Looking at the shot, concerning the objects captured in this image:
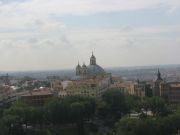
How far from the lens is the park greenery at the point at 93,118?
4638 centimetres

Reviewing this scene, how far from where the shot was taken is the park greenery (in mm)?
46375

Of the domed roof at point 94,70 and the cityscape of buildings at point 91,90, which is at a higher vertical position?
the domed roof at point 94,70

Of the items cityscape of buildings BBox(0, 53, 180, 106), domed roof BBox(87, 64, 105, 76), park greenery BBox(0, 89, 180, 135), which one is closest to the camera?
park greenery BBox(0, 89, 180, 135)

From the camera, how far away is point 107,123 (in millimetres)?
58875

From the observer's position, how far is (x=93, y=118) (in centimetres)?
6016

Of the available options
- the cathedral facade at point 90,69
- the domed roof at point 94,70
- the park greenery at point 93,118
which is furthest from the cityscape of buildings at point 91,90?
the park greenery at point 93,118

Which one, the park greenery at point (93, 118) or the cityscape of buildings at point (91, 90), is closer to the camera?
the park greenery at point (93, 118)

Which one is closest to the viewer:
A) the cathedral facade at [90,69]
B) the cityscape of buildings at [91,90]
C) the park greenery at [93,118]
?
the park greenery at [93,118]

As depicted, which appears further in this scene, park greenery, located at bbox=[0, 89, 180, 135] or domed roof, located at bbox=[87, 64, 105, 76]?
domed roof, located at bbox=[87, 64, 105, 76]

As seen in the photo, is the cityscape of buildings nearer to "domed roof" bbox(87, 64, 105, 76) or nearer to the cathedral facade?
the cathedral facade

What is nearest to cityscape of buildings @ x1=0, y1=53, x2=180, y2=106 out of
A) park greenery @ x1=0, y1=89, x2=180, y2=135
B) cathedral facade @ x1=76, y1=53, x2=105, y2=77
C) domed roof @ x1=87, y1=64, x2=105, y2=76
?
cathedral facade @ x1=76, y1=53, x2=105, y2=77

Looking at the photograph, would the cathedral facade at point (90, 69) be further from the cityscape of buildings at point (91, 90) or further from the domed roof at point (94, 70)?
the cityscape of buildings at point (91, 90)

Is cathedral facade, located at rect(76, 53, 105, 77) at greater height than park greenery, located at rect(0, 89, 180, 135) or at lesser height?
greater

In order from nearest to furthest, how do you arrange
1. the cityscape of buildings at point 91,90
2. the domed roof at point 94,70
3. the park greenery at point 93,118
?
the park greenery at point 93,118, the cityscape of buildings at point 91,90, the domed roof at point 94,70
